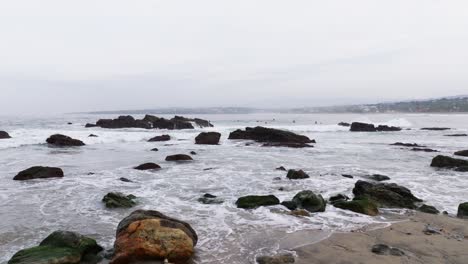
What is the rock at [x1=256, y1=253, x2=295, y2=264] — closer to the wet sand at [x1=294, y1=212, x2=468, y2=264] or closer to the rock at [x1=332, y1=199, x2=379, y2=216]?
the wet sand at [x1=294, y1=212, x2=468, y2=264]

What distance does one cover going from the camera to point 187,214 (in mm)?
9859

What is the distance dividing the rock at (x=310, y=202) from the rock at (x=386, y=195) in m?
1.21

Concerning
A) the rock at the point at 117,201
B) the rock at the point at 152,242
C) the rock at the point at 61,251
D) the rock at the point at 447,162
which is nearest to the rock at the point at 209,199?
the rock at the point at 117,201

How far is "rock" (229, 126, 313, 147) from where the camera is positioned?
98.2 ft

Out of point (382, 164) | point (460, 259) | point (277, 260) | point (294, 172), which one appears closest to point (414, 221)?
point (460, 259)

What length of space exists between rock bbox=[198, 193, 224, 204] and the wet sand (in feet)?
12.5

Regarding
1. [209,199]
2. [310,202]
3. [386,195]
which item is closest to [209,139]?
[209,199]

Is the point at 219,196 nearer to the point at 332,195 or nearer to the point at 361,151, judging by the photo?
the point at 332,195

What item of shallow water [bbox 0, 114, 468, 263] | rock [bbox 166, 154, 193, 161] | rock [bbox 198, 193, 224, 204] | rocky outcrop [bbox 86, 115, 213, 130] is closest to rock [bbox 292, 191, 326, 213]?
shallow water [bbox 0, 114, 468, 263]

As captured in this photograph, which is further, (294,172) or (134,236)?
(294,172)

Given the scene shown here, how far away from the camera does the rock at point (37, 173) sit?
14648 mm

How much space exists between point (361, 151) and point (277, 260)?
20.2m

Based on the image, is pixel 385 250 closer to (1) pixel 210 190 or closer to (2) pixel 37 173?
(1) pixel 210 190

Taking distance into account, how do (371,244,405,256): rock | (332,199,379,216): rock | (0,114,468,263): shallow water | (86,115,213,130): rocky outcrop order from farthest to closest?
(86,115,213,130): rocky outcrop
(332,199,379,216): rock
(0,114,468,263): shallow water
(371,244,405,256): rock
